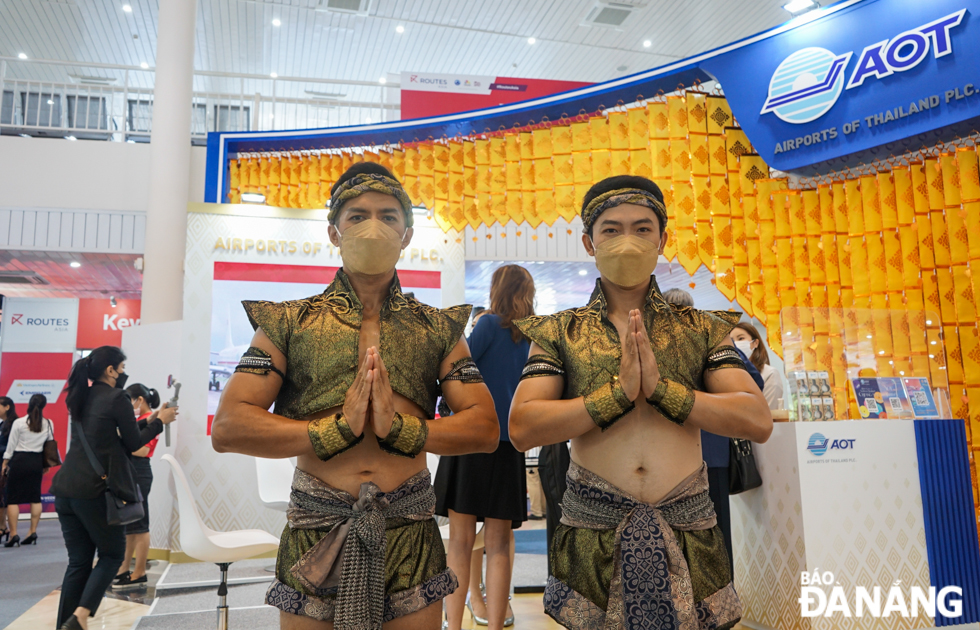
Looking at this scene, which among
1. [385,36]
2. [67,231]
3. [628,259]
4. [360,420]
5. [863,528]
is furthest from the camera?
[385,36]

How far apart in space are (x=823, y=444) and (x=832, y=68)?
2490mm

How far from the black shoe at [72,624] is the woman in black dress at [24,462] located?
4135mm

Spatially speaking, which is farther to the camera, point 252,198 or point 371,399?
point 252,198

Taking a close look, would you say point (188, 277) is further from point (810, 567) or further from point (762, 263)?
point (810, 567)

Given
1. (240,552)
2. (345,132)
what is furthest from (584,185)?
(240,552)

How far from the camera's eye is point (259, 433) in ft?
4.46

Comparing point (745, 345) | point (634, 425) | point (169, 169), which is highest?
point (169, 169)

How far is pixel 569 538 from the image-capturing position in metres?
1.54

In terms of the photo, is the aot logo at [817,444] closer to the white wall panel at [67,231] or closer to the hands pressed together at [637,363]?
the hands pressed together at [637,363]

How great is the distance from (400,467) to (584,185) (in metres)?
4.58

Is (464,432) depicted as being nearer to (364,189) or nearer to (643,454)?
(643,454)

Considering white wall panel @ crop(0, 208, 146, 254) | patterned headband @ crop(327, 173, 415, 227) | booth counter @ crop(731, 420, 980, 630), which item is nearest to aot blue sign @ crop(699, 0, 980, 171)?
booth counter @ crop(731, 420, 980, 630)

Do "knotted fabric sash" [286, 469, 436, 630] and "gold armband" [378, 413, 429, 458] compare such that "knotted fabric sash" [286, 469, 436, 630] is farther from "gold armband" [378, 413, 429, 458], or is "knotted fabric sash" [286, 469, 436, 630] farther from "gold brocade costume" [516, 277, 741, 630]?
"gold brocade costume" [516, 277, 741, 630]

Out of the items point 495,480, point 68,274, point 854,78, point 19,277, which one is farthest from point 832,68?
point 19,277
